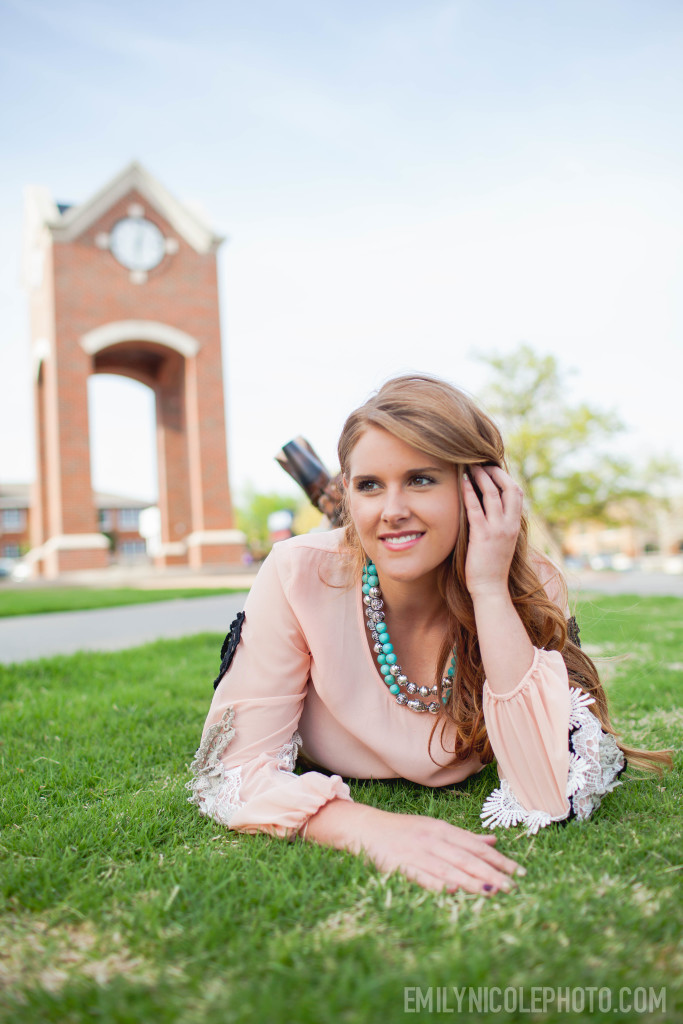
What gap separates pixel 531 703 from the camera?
189 cm

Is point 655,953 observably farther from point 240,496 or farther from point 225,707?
point 240,496

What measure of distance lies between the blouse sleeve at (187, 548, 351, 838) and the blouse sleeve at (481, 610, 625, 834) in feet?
1.72

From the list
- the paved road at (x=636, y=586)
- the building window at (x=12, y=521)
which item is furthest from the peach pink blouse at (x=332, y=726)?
the building window at (x=12, y=521)

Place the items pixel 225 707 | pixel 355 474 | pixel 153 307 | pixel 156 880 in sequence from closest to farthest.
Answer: pixel 156 880 → pixel 355 474 → pixel 225 707 → pixel 153 307

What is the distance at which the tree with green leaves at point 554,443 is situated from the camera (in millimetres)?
23172

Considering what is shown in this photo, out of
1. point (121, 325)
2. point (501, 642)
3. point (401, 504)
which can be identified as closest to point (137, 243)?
point (121, 325)

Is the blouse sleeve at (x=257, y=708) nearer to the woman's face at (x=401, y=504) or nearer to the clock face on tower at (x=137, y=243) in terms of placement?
the woman's face at (x=401, y=504)

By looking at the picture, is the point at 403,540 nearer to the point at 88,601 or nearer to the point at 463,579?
the point at 463,579

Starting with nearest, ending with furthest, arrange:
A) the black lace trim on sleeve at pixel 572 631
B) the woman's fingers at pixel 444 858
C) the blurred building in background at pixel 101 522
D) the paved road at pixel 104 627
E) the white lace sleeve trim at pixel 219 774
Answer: the woman's fingers at pixel 444 858 < the white lace sleeve trim at pixel 219 774 < the black lace trim on sleeve at pixel 572 631 < the paved road at pixel 104 627 < the blurred building in background at pixel 101 522

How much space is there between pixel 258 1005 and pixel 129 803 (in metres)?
1.21

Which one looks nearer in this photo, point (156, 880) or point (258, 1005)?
point (258, 1005)

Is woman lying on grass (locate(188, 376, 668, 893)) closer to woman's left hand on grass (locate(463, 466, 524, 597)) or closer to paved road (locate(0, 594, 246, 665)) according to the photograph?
woman's left hand on grass (locate(463, 466, 524, 597))

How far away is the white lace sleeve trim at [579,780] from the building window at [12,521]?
6638 centimetres

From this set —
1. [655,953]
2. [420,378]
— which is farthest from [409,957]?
[420,378]
